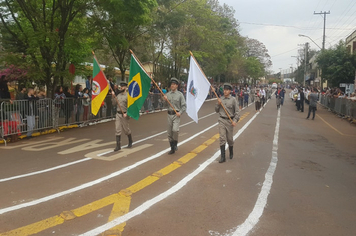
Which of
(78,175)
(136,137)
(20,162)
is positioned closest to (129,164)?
(78,175)

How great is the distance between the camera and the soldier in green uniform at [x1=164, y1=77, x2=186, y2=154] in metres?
7.74

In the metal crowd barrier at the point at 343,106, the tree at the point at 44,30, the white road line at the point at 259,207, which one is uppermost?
the tree at the point at 44,30

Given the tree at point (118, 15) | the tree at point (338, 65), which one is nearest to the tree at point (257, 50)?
the tree at point (338, 65)

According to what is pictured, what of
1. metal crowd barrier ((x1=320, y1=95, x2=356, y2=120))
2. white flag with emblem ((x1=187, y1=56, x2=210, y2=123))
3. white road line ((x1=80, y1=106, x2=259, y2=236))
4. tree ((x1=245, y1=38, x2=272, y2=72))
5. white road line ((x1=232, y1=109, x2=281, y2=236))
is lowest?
white road line ((x1=232, y1=109, x2=281, y2=236))

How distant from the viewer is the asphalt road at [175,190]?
153 inches

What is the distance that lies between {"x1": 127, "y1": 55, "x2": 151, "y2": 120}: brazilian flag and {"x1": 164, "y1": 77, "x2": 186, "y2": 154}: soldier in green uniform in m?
0.76

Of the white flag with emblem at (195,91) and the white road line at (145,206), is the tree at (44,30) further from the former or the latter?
the white road line at (145,206)

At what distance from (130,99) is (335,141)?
7.68 meters

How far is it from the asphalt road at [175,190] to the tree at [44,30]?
436cm

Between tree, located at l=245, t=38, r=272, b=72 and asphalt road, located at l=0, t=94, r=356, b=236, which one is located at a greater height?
tree, located at l=245, t=38, r=272, b=72

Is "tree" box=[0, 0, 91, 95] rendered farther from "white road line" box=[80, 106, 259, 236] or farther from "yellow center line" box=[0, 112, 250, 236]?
"white road line" box=[80, 106, 259, 236]

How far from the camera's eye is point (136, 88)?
26.8 feet

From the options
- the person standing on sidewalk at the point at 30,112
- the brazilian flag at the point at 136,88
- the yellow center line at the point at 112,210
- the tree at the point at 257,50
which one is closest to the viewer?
the yellow center line at the point at 112,210

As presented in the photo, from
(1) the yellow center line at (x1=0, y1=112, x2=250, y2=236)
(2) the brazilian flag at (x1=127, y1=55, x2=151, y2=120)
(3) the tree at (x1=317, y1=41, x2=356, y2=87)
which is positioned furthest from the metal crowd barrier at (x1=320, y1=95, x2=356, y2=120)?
(1) the yellow center line at (x1=0, y1=112, x2=250, y2=236)
